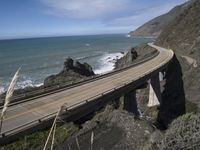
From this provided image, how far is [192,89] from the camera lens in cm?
5056

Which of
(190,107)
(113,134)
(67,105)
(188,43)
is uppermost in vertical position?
(67,105)

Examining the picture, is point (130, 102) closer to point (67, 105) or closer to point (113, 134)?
point (67, 105)

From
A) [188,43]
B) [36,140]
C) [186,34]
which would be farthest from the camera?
[186,34]

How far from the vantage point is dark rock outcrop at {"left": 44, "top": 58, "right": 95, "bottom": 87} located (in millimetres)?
49991

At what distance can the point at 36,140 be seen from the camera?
19.9 metres

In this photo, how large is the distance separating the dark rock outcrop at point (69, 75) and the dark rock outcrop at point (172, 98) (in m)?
16.6

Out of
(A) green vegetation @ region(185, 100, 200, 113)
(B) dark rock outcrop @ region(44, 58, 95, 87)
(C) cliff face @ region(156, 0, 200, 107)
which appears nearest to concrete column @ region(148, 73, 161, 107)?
(C) cliff face @ region(156, 0, 200, 107)

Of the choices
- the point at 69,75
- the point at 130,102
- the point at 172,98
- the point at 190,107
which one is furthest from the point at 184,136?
the point at 69,75

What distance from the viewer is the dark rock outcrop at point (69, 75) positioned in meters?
50.0

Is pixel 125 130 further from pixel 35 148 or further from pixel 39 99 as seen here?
pixel 39 99

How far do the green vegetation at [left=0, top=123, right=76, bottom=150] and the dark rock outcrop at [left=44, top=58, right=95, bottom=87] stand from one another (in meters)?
19.4

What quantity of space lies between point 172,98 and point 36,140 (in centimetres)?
3837

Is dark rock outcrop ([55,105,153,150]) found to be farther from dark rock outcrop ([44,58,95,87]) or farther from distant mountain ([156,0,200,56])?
distant mountain ([156,0,200,56])

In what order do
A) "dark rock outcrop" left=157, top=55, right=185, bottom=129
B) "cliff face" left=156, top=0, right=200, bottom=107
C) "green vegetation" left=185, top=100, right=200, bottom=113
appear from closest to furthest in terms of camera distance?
"green vegetation" left=185, top=100, right=200, bottom=113
"dark rock outcrop" left=157, top=55, right=185, bottom=129
"cliff face" left=156, top=0, right=200, bottom=107
